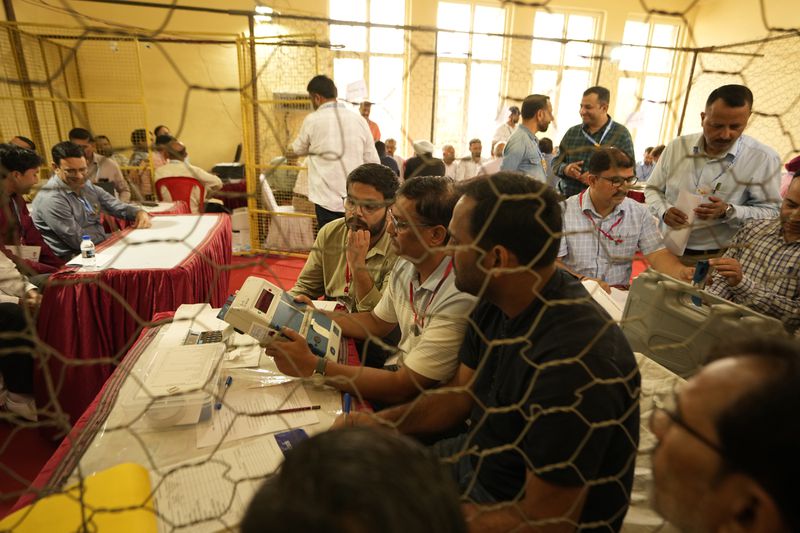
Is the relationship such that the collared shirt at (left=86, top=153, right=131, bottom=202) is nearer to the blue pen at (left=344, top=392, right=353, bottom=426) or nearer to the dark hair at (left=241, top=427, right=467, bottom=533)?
the blue pen at (left=344, top=392, right=353, bottom=426)

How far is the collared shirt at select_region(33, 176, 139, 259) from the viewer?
8.89 ft

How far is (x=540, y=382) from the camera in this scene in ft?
2.93

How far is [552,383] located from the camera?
873 millimetres

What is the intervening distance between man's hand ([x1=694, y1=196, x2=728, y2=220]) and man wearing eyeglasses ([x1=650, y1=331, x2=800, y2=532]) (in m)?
1.16

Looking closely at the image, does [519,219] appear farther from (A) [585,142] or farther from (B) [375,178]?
(A) [585,142]

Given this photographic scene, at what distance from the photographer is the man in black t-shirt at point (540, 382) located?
33.4 inches

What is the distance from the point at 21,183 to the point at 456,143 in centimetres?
603

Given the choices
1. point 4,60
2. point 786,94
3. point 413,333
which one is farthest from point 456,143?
point 413,333

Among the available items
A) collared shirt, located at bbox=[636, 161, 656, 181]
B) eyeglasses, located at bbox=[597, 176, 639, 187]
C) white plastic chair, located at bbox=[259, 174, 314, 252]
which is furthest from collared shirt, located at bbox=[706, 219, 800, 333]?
collared shirt, located at bbox=[636, 161, 656, 181]

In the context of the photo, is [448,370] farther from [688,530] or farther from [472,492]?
[688,530]

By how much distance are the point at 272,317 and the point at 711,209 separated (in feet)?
5.13

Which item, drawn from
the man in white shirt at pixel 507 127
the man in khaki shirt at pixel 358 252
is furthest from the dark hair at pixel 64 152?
the man in white shirt at pixel 507 127

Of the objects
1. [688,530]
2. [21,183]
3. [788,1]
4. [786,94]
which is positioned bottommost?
[688,530]

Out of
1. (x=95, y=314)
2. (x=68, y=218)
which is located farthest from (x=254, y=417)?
(x=68, y=218)
